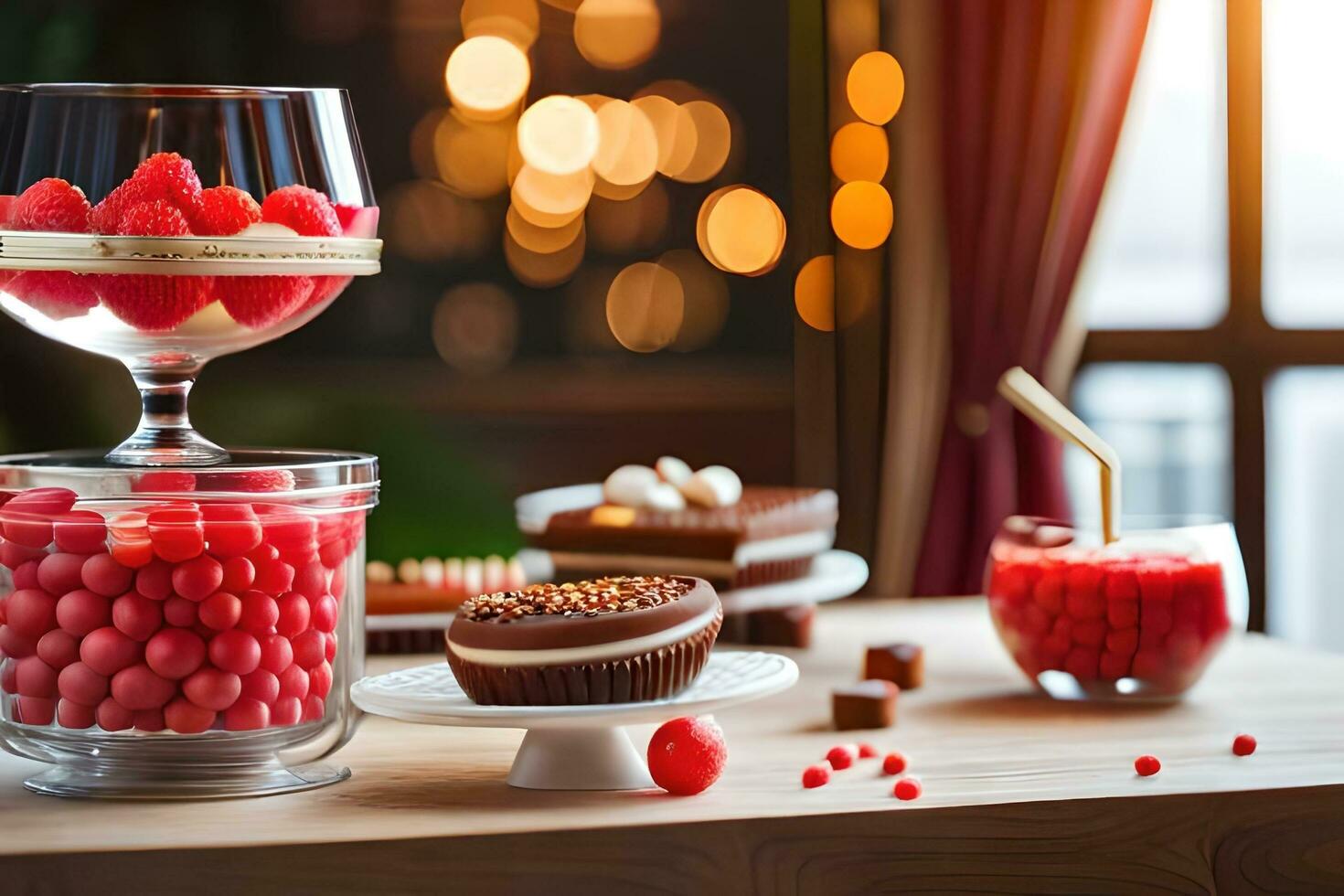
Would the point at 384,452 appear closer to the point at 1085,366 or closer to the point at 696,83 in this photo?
the point at 696,83

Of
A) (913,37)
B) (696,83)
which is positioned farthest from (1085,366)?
(696,83)

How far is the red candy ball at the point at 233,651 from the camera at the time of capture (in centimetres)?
101

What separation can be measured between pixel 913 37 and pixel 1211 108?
60 cm

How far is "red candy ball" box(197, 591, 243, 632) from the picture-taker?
101cm

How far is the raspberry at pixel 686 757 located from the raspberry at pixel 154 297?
429 millimetres

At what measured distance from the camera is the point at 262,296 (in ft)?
3.57

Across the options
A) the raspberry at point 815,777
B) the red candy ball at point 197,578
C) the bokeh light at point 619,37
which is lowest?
the raspberry at point 815,777


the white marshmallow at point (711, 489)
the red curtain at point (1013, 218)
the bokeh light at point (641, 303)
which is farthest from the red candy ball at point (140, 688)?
the bokeh light at point (641, 303)

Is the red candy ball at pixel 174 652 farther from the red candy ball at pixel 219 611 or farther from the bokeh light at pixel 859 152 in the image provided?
the bokeh light at pixel 859 152

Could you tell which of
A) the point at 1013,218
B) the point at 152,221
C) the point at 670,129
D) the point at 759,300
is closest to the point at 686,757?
the point at 152,221

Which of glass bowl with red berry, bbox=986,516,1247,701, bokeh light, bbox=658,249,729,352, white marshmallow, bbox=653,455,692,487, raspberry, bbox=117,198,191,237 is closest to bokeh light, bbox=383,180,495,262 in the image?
bokeh light, bbox=658,249,729,352

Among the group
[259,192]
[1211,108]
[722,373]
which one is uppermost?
[1211,108]

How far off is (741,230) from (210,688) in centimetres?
254

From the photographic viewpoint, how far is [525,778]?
3.51 ft
